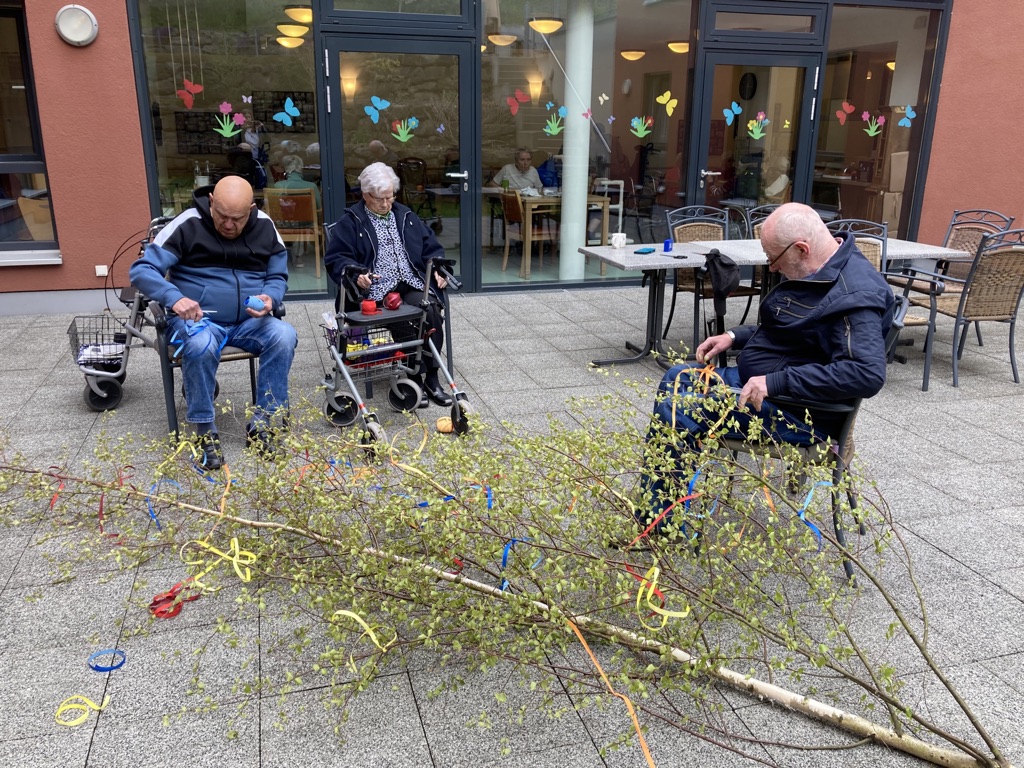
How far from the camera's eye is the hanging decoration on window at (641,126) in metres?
8.34

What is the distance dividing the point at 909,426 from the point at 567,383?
6.48ft

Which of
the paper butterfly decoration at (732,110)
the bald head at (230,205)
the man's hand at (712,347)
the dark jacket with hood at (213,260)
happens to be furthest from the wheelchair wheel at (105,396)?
the paper butterfly decoration at (732,110)

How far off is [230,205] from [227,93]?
A: 3.59m

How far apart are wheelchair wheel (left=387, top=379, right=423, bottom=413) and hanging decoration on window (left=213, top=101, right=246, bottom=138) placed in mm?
3719

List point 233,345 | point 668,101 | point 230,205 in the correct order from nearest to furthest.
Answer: point 230,205 < point 233,345 < point 668,101

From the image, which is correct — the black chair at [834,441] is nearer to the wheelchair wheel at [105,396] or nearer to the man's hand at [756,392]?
the man's hand at [756,392]

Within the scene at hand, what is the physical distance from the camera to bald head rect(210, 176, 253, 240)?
404 cm

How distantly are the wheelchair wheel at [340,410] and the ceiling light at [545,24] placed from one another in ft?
15.9

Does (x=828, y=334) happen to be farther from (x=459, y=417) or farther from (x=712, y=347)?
(x=459, y=417)

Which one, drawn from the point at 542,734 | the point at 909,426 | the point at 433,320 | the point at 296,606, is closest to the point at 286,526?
the point at 296,606

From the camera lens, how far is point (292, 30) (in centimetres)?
710

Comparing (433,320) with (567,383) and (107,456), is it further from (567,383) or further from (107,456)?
(107,456)

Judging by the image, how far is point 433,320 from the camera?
495 cm

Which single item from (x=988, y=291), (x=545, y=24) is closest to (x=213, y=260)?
(x=988, y=291)
